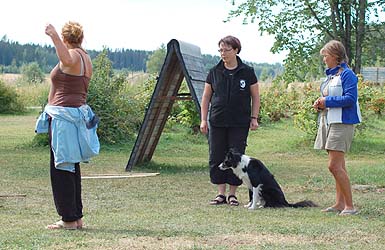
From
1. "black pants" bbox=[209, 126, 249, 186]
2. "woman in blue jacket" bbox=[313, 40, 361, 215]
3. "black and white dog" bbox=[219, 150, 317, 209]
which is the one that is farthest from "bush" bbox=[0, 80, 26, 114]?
"woman in blue jacket" bbox=[313, 40, 361, 215]

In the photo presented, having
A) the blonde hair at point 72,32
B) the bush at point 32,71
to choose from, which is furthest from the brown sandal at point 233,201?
the bush at point 32,71

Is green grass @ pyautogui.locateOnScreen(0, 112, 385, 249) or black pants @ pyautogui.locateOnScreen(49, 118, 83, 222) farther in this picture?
black pants @ pyautogui.locateOnScreen(49, 118, 83, 222)

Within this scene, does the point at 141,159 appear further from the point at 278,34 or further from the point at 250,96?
the point at 278,34

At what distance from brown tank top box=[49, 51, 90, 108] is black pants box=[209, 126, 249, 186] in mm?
2624

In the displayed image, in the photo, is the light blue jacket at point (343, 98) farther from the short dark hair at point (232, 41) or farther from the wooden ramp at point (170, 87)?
the wooden ramp at point (170, 87)

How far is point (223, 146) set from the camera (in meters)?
8.60

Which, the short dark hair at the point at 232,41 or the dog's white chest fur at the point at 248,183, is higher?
the short dark hair at the point at 232,41

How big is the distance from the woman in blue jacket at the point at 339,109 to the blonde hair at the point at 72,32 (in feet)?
8.48

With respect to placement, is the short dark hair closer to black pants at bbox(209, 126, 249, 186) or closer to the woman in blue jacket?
black pants at bbox(209, 126, 249, 186)

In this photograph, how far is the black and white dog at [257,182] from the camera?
8.05 m

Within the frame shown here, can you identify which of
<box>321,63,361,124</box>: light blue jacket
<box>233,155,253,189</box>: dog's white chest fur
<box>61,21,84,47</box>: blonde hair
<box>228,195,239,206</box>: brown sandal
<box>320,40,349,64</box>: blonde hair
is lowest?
<box>228,195,239,206</box>: brown sandal

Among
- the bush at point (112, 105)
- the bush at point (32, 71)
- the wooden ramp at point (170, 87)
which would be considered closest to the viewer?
the wooden ramp at point (170, 87)

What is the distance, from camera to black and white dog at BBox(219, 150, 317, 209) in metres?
8.05

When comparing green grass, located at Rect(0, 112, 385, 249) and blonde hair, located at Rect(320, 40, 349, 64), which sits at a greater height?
blonde hair, located at Rect(320, 40, 349, 64)
